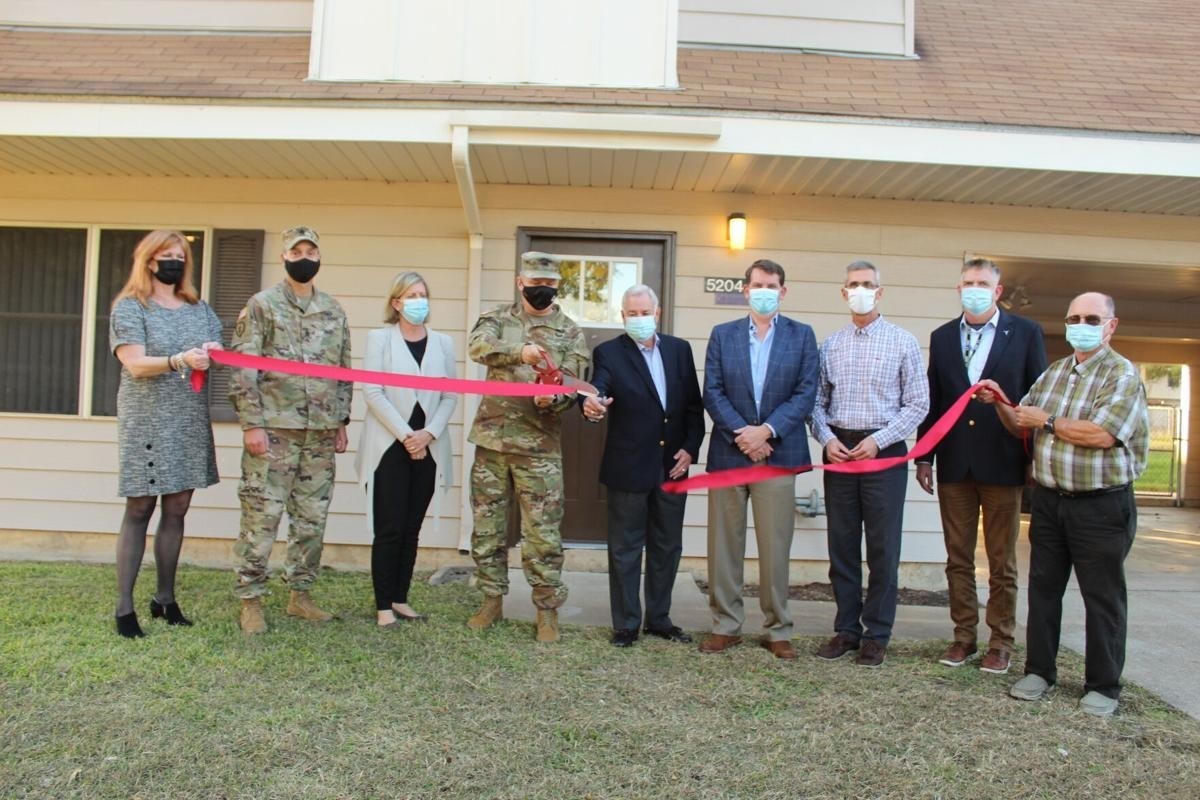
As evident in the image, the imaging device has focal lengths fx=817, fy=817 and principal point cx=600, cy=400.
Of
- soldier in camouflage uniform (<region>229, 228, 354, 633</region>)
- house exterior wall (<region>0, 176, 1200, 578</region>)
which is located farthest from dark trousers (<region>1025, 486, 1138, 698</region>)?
soldier in camouflage uniform (<region>229, 228, 354, 633</region>)

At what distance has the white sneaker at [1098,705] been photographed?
3.05 meters

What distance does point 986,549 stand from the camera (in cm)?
358

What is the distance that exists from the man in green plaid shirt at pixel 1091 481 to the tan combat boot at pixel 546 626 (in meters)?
1.92

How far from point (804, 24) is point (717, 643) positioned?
4270 millimetres

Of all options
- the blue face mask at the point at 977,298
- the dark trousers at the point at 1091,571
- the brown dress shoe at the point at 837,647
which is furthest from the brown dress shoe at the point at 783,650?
the blue face mask at the point at 977,298

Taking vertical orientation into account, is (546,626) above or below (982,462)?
below

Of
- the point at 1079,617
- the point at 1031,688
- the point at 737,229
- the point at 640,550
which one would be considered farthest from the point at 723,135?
the point at 1079,617

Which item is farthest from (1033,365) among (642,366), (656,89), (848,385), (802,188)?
(656,89)

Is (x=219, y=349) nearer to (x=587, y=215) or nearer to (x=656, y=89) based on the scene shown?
(x=587, y=215)

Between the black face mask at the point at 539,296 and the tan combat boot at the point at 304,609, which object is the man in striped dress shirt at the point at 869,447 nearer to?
the black face mask at the point at 539,296

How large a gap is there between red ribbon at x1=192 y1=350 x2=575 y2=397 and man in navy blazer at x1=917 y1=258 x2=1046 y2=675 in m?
1.70

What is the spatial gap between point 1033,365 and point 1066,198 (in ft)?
7.21

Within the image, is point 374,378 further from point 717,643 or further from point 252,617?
point 717,643

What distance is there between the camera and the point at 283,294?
12.1 feet
